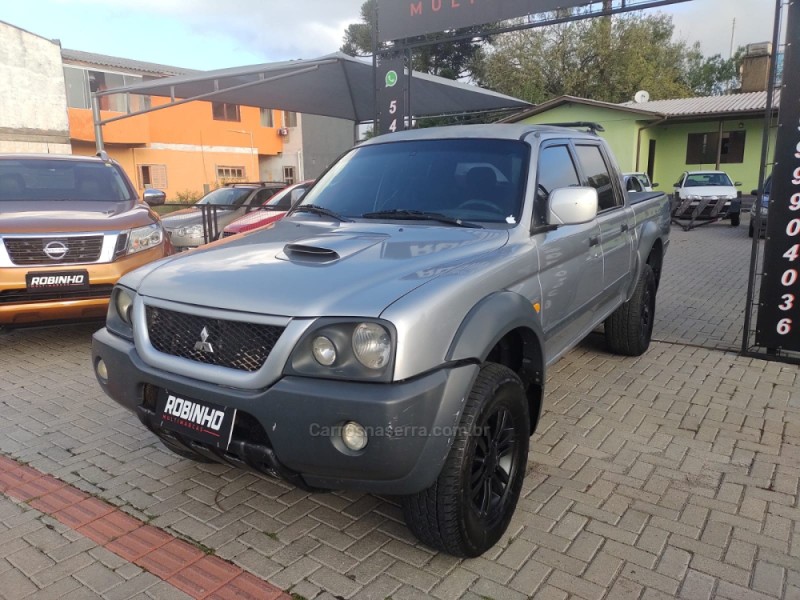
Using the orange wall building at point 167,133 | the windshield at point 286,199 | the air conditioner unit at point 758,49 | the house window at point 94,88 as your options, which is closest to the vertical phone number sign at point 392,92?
the windshield at point 286,199

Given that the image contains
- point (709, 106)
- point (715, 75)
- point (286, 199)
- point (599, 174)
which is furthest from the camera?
point (715, 75)

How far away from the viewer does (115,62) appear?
1010 inches

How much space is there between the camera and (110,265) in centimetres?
533

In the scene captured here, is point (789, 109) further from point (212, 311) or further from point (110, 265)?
point (110, 265)

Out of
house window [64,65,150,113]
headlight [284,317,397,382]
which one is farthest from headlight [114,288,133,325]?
house window [64,65,150,113]

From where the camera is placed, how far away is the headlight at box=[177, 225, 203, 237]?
9812 mm

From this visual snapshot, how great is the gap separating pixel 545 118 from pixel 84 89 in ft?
61.2

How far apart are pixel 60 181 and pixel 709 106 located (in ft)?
81.9

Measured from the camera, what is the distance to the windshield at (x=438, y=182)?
129 inches

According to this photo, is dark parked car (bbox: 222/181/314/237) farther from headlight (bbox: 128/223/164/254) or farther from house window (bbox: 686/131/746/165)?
house window (bbox: 686/131/746/165)

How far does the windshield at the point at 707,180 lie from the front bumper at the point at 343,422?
18.5m

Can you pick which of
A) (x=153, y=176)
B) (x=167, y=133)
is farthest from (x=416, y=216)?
(x=167, y=133)

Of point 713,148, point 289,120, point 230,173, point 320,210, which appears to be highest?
point 289,120

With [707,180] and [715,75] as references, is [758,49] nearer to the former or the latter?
[707,180]
